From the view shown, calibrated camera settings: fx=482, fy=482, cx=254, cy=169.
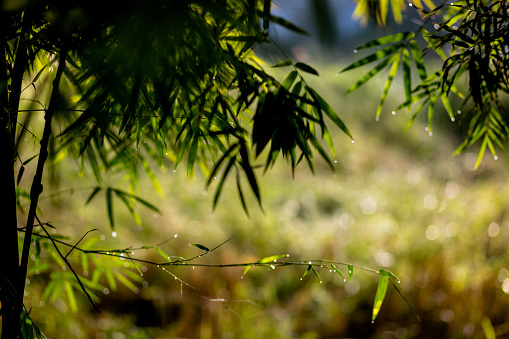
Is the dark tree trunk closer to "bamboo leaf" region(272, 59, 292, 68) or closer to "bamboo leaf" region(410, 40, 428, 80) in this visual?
"bamboo leaf" region(272, 59, 292, 68)

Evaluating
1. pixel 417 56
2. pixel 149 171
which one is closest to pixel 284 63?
pixel 417 56

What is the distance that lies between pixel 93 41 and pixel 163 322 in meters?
1.75

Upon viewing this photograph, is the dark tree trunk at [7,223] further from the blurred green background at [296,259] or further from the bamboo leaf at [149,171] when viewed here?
the bamboo leaf at [149,171]

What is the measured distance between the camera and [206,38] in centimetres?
72

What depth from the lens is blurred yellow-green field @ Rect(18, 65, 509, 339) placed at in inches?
82.0

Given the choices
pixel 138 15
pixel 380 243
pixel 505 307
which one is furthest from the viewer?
pixel 380 243

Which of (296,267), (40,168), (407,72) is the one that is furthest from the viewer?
(296,267)

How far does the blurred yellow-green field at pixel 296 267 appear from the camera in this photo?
208cm

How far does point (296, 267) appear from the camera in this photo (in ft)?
9.11

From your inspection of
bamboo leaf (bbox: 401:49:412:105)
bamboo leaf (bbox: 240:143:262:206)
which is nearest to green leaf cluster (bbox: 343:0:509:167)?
bamboo leaf (bbox: 401:49:412:105)

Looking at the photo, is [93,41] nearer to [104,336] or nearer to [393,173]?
[104,336]

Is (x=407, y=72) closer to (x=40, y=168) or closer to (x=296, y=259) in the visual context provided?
(x=40, y=168)

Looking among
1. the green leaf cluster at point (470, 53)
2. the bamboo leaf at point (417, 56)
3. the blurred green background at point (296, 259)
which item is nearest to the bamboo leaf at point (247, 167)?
the blurred green background at point (296, 259)

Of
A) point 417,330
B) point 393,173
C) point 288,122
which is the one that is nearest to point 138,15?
point 288,122
